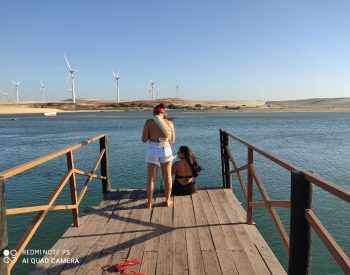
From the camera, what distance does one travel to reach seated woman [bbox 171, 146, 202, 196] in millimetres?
7055

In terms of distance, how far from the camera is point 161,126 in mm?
5855

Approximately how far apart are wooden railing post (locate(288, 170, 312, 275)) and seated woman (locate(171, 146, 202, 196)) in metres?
4.12

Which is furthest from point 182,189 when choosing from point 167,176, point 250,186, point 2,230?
point 2,230

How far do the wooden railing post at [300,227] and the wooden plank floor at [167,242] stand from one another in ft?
3.39

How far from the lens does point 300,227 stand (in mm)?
2914

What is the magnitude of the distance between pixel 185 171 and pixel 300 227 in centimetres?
432

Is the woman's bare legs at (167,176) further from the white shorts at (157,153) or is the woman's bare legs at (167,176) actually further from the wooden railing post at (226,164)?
the wooden railing post at (226,164)

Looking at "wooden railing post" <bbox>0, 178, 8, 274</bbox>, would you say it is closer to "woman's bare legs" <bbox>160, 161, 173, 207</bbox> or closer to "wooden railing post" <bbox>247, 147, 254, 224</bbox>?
"woman's bare legs" <bbox>160, 161, 173, 207</bbox>

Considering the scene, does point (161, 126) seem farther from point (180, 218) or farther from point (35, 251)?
point (35, 251)

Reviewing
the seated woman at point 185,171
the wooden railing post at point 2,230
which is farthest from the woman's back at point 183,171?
the wooden railing post at point 2,230

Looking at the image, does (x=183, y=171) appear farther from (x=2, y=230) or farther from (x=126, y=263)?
(x=2, y=230)

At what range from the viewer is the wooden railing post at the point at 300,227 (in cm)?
288

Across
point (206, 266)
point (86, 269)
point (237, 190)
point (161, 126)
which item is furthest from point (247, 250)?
point (237, 190)

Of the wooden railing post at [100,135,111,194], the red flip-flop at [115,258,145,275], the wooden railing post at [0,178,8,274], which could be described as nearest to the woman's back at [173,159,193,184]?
the wooden railing post at [100,135,111,194]
